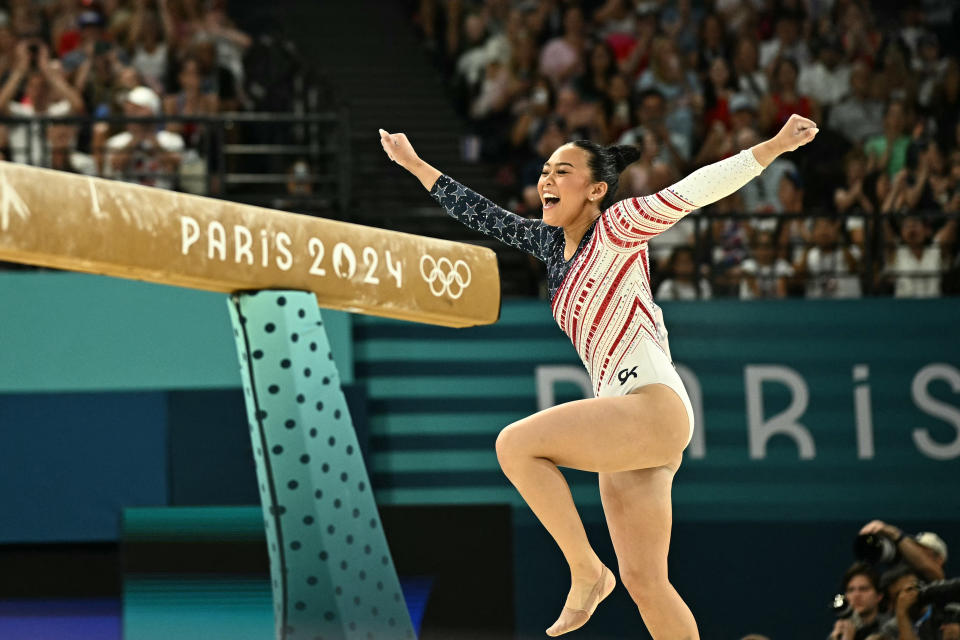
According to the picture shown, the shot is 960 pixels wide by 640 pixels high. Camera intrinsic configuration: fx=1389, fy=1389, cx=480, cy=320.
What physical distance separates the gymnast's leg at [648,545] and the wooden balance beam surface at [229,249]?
94cm

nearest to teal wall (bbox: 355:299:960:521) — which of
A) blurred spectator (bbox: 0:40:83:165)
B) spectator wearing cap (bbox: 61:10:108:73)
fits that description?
blurred spectator (bbox: 0:40:83:165)

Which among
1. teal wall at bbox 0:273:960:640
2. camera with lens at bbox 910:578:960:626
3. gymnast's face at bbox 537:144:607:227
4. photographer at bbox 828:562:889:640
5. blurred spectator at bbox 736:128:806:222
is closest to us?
gymnast's face at bbox 537:144:607:227

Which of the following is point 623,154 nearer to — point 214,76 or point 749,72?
point 214,76

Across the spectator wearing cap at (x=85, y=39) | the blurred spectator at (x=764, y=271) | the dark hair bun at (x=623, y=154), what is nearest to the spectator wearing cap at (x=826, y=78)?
the blurred spectator at (x=764, y=271)

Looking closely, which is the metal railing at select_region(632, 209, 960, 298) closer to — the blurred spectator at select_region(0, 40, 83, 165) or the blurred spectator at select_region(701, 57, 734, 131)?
the blurred spectator at select_region(701, 57, 734, 131)

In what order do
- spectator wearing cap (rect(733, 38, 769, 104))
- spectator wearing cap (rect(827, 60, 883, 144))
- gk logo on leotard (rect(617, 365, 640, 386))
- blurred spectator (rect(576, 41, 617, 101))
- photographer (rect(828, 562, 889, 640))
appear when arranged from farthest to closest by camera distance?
blurred spectator (rect(576, 41, 617, 101)), spectator wearing cap (rect(733, 38, 769, 104)), spectator wearing cap (rect(827, 60, 883, 144)), photographer (rect(828, 562, 889, 640)), gk logo on leotard (rect(617, 365, 640, 386))

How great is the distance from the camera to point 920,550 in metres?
6.25

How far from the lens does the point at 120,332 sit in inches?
283

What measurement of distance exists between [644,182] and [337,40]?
10.7 ft

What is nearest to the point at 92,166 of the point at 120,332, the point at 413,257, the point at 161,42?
the point at 120,332

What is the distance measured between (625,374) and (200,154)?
4.72 meters

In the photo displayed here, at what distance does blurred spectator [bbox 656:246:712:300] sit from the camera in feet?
25.6

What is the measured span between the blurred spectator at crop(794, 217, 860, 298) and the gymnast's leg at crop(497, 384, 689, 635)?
429cm

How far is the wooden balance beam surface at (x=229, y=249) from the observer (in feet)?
11.2
